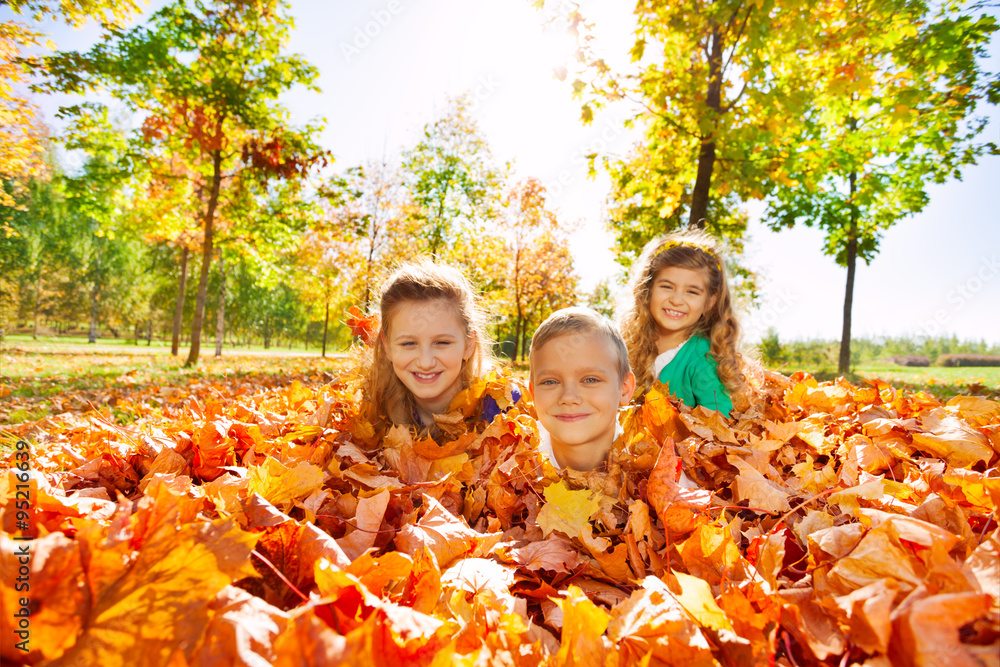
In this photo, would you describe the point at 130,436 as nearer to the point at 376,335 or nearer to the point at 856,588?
the point at 376,335

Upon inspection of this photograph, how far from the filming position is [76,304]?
35.5 meters

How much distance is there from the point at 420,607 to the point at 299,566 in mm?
259

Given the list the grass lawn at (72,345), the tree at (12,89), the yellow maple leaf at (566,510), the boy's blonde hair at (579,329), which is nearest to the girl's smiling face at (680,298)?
the boy's blonde hair at (579,329)

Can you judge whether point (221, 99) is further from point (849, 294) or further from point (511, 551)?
point (849, 294)

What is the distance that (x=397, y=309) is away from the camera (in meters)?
2.62

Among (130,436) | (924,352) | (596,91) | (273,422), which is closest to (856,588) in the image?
(273,422)

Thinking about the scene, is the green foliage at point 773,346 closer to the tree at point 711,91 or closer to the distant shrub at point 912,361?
the distant shrub at point 912,361

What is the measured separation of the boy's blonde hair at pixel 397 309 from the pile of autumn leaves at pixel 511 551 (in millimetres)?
540

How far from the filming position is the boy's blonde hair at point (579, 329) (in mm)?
1941

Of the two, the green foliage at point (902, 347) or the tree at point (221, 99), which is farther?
the green foliage at point (902, 347)

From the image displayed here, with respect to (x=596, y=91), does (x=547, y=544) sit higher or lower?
lower

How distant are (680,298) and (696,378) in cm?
63

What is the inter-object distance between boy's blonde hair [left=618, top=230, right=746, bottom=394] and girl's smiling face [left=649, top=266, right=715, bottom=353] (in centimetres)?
5

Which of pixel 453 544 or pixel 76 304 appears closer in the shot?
pixel 453 544
